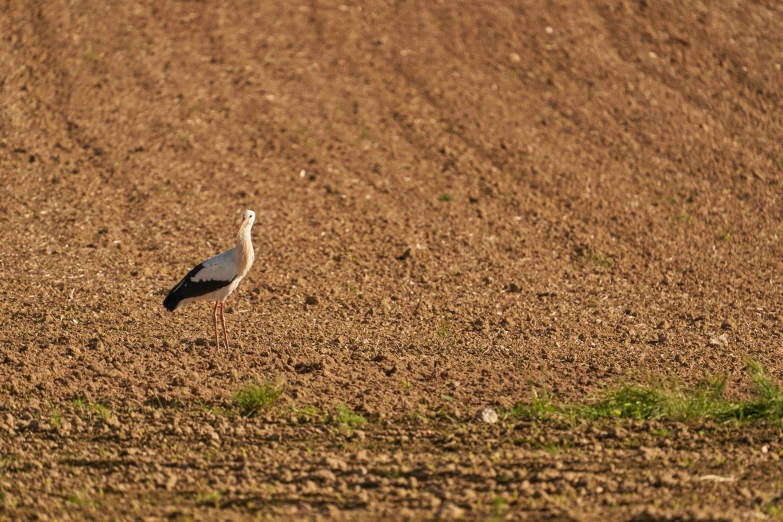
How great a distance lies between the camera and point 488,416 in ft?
23.8

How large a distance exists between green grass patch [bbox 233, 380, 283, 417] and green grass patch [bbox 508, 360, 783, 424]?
6.05 feet

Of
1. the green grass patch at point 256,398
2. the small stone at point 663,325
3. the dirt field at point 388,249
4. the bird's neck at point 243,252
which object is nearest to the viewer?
the dirt field at point 388,249

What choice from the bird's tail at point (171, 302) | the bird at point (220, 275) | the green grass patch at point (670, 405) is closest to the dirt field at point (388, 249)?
the green grass patch at point (670, 405)

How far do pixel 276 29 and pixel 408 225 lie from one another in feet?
20.1

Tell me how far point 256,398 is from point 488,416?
1.80 m

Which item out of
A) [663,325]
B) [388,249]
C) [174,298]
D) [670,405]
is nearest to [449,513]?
[670,405]

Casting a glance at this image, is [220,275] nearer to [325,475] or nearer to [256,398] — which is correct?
[256,398]

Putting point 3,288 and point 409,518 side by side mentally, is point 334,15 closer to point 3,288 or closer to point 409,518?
point 3,288

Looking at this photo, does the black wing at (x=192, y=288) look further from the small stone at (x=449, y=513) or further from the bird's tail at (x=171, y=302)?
the small stone at (x=449, y=513)

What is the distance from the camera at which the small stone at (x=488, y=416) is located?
722 centimetres

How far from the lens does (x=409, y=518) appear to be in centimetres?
553

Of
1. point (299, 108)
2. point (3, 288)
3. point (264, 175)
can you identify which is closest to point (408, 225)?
point (264, 175)

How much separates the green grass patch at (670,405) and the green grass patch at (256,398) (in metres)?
1.84

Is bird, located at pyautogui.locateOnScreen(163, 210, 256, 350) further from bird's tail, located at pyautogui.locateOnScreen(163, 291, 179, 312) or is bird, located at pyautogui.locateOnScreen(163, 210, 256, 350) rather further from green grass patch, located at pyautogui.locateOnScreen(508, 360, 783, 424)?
green grass patch, located at pyautogui.locateOnScreen(508, 360, 783, 424)
